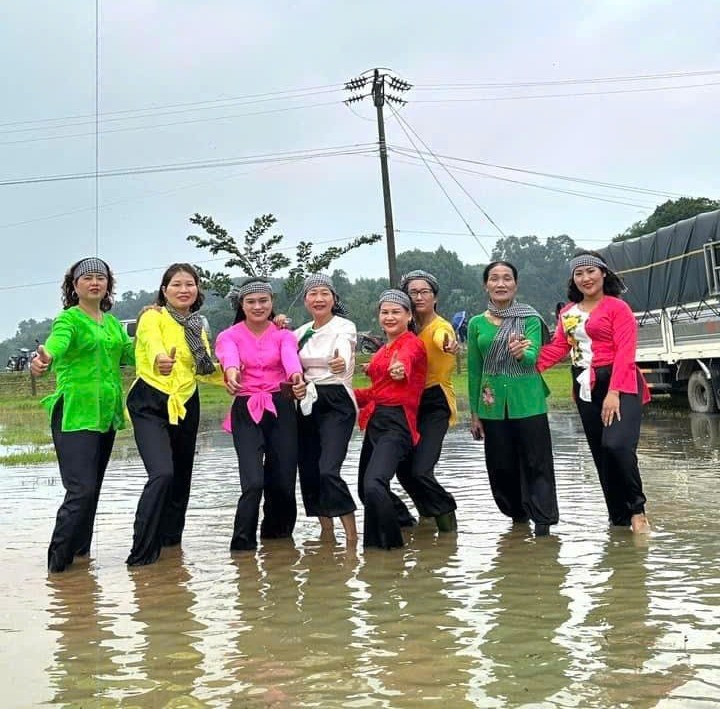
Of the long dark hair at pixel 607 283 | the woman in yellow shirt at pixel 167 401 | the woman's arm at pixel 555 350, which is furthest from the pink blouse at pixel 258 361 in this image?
the long dark hair at pixel 607 283

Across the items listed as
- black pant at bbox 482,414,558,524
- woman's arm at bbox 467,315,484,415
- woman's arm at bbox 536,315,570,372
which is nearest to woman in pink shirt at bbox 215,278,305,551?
woman's arm at bbox 467,315,484,415

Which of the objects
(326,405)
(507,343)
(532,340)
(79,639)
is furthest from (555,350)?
(79,639)

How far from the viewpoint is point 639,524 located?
6426mm

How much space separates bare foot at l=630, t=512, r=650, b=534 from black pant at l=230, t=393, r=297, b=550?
2210 mm

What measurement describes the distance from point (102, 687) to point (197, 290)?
10.8ft

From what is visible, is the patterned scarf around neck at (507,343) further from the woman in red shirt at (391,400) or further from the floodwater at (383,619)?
the floodwater at (383,619)

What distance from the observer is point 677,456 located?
10820 mm

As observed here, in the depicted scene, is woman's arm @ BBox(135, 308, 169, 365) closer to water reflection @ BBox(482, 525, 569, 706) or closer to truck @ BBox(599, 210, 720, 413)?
water reflection @ BBox(482, 525, 569, 706)

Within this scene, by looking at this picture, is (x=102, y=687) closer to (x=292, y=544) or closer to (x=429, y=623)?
(x=429, y=623)

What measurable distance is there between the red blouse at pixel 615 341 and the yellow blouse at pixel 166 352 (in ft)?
7.69

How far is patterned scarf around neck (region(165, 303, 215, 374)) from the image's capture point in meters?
6.45

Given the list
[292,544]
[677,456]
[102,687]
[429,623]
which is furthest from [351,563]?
[677,456]

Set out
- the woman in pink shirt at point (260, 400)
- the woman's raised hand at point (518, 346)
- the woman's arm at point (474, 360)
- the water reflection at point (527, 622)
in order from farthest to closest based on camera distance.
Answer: the woman's arm at point (474, 360)
the woman's raised hand at point (518, 346)
the woman in pink shirt at point (260, 400)
the water reflection at point (527, 622)

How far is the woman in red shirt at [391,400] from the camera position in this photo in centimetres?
635
